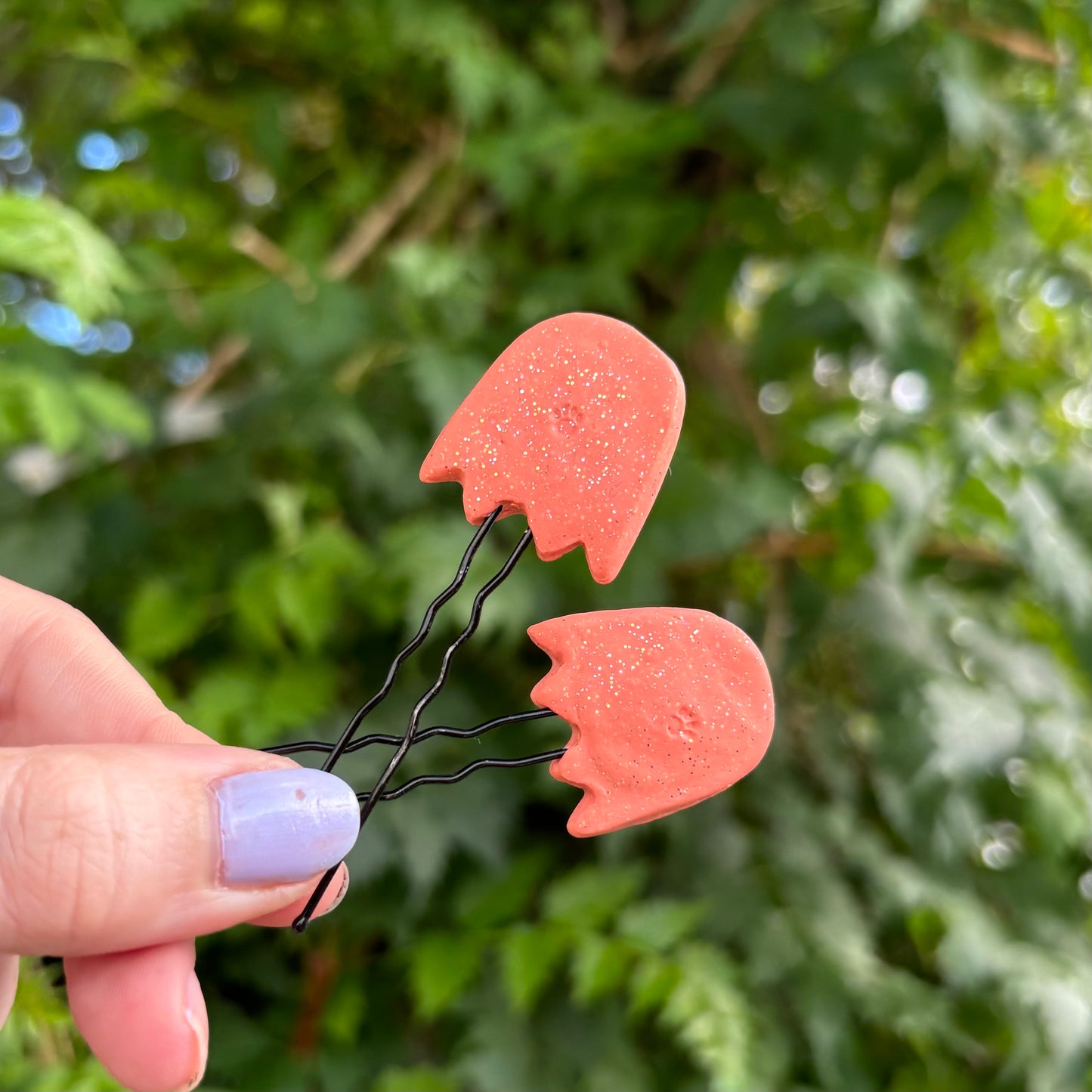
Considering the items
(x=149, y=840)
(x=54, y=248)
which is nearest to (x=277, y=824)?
(x=149, y=840)

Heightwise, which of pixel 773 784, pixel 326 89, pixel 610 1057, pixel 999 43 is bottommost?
pixel 610 1057

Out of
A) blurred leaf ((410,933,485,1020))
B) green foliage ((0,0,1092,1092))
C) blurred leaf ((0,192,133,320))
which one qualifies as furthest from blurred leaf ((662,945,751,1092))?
blurred leaf ((0,192,133,320))

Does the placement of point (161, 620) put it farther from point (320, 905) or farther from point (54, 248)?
point (320, 905)

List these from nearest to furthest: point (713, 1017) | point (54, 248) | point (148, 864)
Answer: point (148, 864)
point (54, 248)
point (713, 1017)

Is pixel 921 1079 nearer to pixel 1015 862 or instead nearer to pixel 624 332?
pixel 1015 862

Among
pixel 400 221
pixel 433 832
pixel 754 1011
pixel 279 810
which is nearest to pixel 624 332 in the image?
pixel 279 810

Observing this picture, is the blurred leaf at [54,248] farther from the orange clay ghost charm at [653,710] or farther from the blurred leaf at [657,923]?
the blurred leaf at [657,923]
